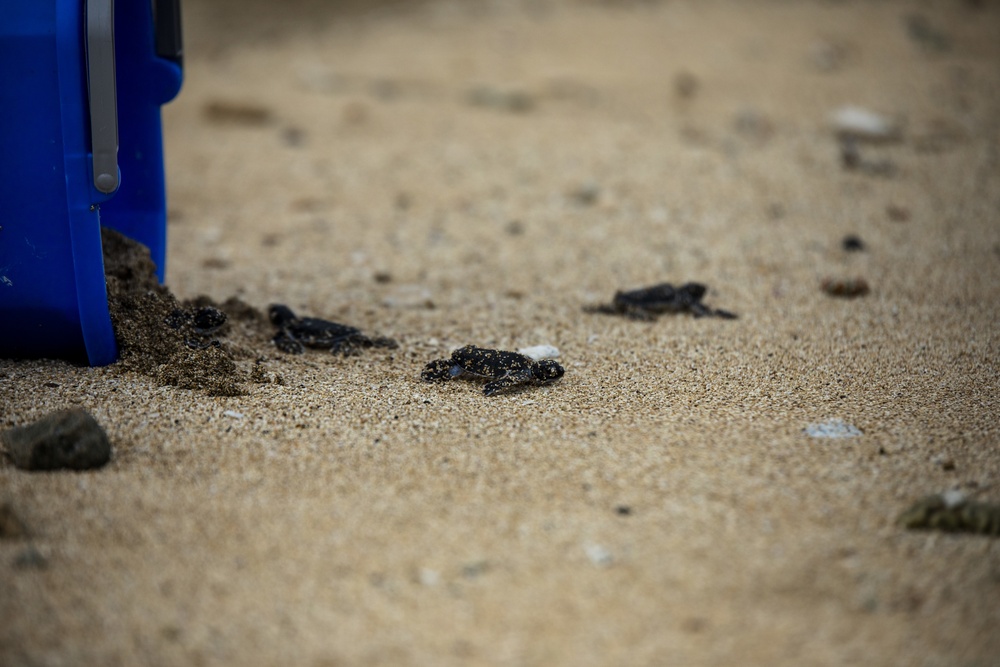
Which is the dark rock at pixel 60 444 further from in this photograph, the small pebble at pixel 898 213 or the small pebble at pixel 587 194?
the small pebble at pixel 898 213

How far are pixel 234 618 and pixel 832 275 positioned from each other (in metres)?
3.19

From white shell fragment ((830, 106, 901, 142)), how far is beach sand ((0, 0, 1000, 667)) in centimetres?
8

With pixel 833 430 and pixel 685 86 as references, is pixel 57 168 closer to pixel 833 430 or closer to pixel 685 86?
pixel 833 430

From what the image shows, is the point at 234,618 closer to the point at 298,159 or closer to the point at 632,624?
the point at 632,624

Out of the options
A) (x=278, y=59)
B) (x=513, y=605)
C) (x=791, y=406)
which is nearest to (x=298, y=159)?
(x=278, y=59)

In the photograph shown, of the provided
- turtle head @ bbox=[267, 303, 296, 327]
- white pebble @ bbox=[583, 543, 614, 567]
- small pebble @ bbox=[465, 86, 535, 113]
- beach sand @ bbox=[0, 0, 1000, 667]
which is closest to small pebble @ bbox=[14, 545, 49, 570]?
beach sand @ bbox=[0, 0, 1000, 667]

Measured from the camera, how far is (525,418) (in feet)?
8.77

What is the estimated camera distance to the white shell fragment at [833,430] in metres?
2.55

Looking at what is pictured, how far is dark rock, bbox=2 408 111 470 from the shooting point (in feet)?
7.41

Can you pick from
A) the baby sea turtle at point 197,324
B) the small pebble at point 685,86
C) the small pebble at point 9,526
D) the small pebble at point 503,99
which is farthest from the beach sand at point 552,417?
the small pebble at point 685,86

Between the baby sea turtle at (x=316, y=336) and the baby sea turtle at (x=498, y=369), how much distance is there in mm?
404

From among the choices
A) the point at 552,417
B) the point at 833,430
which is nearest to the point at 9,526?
the point at 552,417

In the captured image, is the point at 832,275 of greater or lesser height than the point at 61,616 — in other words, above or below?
above

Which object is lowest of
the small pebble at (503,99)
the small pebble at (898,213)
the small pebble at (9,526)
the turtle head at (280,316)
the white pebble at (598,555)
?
the white pebble at (598,555)
